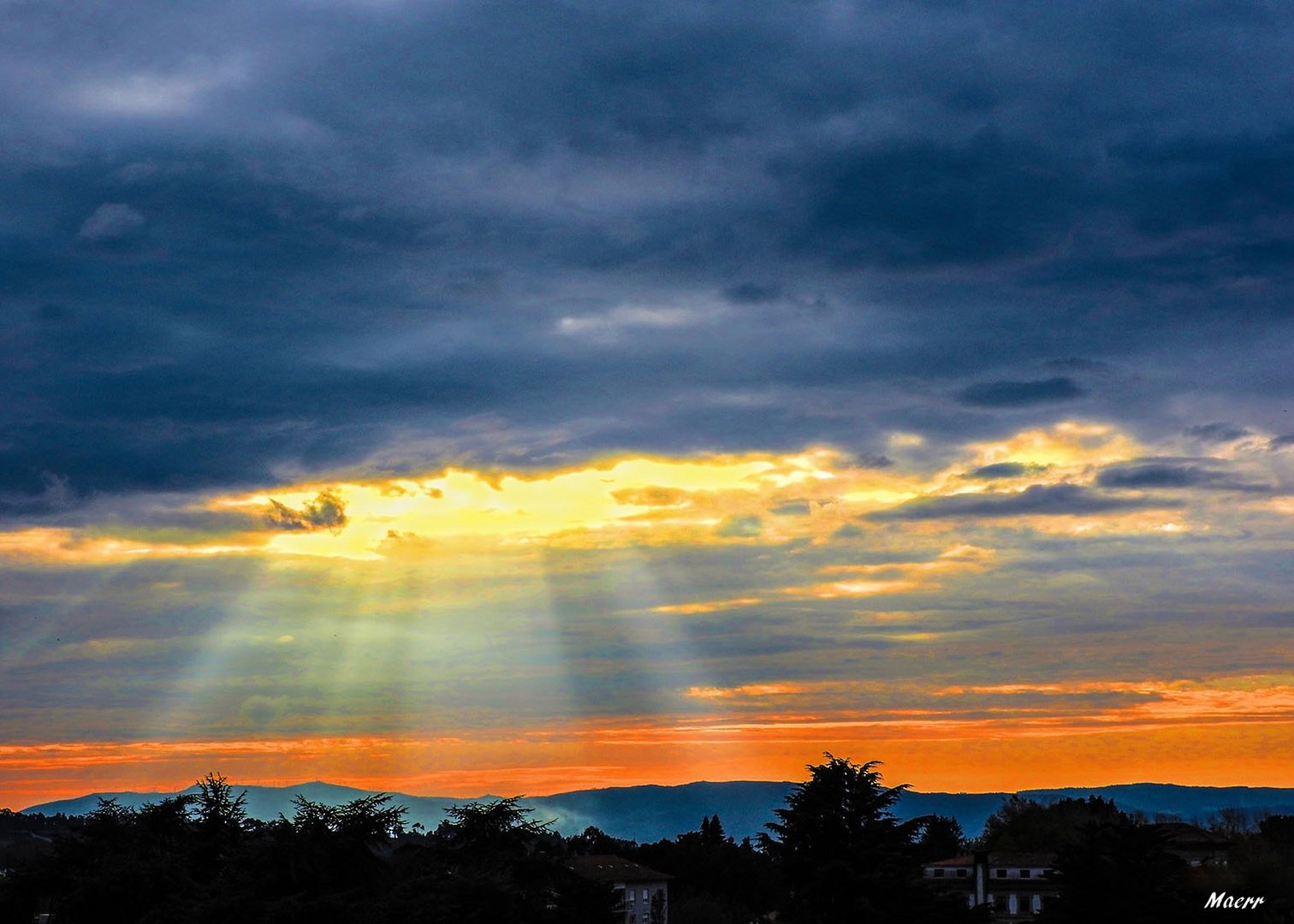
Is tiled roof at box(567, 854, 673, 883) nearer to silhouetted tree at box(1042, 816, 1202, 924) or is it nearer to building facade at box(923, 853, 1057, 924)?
building facade at box(923, 853, 1057, 924)

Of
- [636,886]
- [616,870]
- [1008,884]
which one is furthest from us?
[636,886]

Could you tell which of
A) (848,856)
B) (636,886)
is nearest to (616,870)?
(636,886)

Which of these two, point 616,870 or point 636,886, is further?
point 636,886

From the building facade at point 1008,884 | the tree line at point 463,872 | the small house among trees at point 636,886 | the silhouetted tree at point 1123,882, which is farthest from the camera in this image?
the small house among trees at point 636,886

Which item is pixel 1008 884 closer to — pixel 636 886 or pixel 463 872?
pixel 636 886

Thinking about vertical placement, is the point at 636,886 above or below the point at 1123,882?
below

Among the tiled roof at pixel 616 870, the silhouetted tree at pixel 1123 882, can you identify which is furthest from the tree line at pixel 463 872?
the tiled roof at pixel 616 870

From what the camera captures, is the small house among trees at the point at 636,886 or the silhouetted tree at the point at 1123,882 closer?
the silhouetted tree at the point at 1123,882

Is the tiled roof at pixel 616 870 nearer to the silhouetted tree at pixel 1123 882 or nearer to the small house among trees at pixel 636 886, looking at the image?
the small house among trees at pixel 636 886

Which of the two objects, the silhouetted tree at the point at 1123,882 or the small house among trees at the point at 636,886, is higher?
the silhouetted tree at the point at 1123,882

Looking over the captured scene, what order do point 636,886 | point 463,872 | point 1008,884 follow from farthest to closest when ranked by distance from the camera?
point 636,886 → point 1008,884 → point 463,872

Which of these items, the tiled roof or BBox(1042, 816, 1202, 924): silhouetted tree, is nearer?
BBox(1042, 816, 1202, 924): silhouetted tree

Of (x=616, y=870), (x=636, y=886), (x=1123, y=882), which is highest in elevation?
(x=1123, y=882)

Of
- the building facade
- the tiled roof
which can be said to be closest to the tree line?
the building facade
